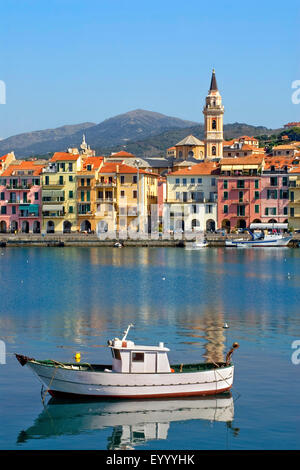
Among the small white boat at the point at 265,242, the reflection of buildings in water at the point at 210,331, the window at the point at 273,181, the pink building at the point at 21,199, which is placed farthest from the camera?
the pink building at the point at 21,199

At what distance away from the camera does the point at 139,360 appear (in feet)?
86.1

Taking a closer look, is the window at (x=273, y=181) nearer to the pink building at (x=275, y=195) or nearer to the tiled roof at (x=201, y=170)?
the pink building at (x=275, y=195)

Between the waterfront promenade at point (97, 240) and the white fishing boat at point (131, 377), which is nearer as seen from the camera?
the white fishing boat at point (131, 377)

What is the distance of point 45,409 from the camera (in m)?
25.5

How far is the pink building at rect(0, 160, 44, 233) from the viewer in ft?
388

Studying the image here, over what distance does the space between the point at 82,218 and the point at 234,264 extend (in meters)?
41.3

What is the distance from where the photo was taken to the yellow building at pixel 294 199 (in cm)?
11231

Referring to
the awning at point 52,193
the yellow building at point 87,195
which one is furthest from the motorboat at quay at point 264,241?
the awning at point 52,193

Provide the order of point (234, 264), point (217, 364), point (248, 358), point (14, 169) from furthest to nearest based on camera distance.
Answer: point (14, 169) → point (234, 264) → point (248, 358) → point (217, 364)

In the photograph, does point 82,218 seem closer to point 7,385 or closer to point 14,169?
point 14,169

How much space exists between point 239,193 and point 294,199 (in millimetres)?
7778

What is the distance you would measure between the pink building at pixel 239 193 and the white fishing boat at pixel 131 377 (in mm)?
89204

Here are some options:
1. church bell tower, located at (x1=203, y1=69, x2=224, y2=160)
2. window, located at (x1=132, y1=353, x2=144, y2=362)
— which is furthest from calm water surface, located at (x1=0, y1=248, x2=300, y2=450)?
church bell tower, located at (x1=203, y1=69, x2=224, y2=160)
